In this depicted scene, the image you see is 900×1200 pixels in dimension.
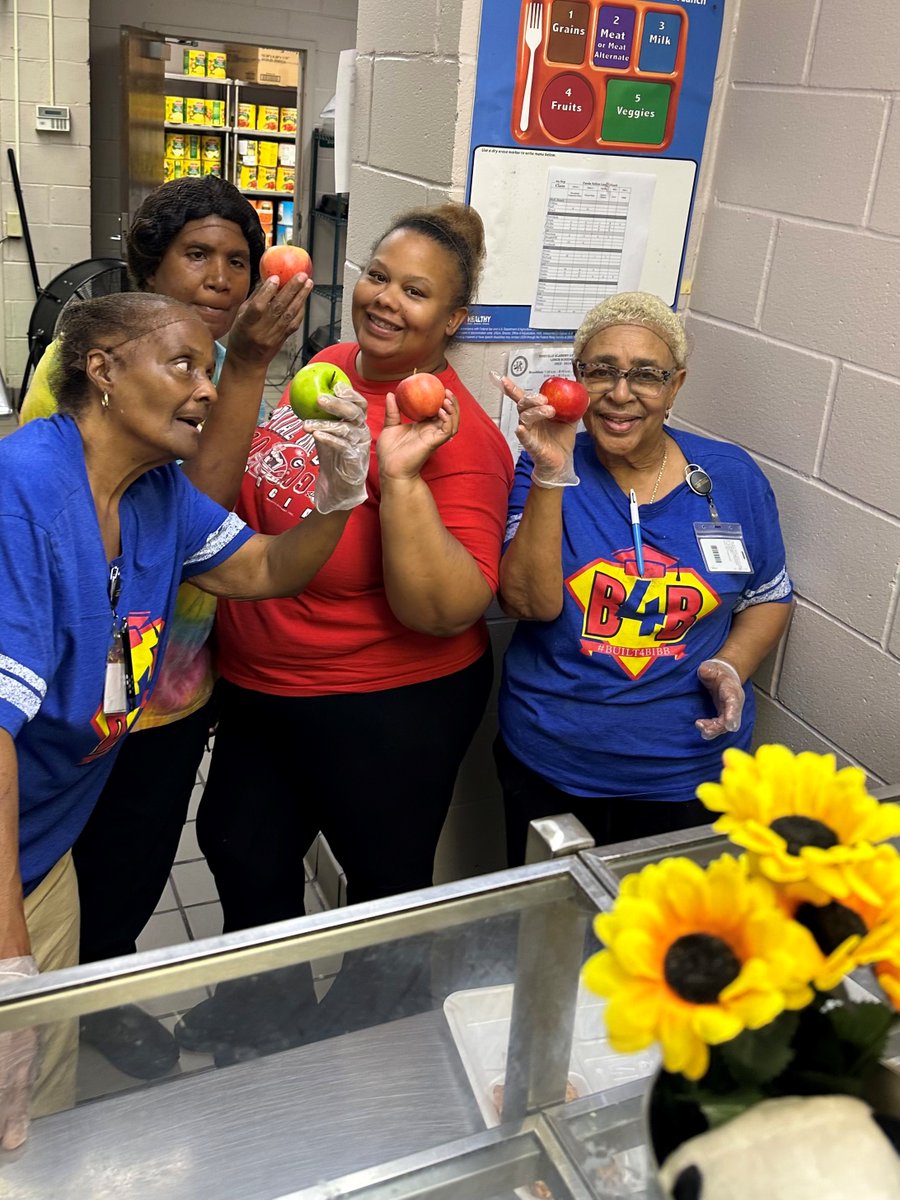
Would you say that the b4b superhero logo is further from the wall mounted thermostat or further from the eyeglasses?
the wall mounted thermostat

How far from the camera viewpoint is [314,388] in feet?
5.44

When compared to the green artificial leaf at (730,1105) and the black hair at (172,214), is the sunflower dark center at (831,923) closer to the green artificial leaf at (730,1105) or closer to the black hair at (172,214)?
the green artificial leaf at (730,1105)

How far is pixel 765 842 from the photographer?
0.62m

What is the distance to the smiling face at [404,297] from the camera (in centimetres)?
183

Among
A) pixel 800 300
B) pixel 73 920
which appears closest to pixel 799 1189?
pixel 73 920

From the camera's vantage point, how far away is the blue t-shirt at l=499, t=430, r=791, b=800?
1884 millimetres

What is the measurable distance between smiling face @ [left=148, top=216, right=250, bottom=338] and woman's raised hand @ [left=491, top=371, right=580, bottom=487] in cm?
57

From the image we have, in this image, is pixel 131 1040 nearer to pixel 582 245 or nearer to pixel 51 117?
pixel 582 245

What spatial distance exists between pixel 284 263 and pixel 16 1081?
1344 mm

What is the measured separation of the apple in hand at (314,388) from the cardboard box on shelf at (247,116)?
774cm

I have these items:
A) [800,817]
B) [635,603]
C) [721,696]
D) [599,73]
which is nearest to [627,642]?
[635,603]

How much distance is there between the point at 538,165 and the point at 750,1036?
1.85 metres

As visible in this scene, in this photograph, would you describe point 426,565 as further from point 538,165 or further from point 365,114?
Answer: point 365,114

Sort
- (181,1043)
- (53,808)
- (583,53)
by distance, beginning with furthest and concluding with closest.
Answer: (583,53), (53,808), (181,1043)
